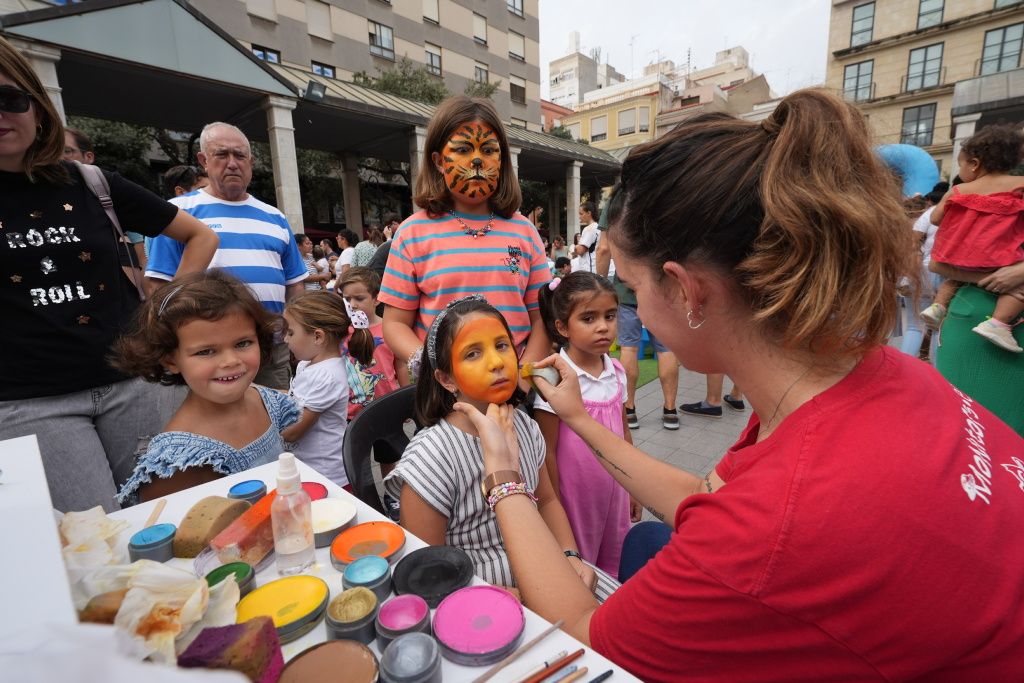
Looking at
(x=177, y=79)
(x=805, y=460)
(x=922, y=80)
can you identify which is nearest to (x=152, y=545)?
(x=805, y=460)

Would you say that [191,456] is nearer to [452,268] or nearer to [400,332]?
[400,332]

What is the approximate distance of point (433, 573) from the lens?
96 centimetres

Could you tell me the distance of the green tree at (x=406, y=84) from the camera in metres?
19.8

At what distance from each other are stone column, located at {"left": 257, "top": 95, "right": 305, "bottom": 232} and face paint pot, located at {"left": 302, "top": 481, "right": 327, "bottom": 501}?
10.2m

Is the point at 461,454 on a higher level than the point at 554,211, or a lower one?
lower

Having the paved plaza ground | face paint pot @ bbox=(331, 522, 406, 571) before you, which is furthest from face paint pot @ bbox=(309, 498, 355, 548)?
the paved plaza ground

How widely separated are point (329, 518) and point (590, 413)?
1476mm

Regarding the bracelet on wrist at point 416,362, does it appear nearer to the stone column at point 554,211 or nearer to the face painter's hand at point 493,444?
the face painter's hand at point 493,444

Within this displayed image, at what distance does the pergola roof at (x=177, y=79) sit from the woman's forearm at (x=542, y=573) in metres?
9.35

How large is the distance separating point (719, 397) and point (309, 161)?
63.0 feet

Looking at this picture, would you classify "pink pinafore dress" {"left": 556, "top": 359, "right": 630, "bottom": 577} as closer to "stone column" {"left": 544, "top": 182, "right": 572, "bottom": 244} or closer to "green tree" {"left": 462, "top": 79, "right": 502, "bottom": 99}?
"stone column" {"left": 544, "top": 182, "right": 572, "bottom": 244}

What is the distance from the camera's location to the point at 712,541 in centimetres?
82

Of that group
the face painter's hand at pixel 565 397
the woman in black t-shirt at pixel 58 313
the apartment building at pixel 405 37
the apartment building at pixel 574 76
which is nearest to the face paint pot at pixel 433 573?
the face painter's hand at pixel 565 397

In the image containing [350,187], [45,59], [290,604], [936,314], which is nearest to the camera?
[290,604]
